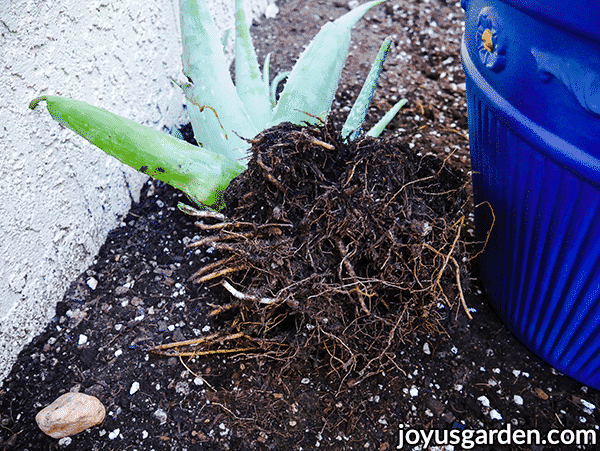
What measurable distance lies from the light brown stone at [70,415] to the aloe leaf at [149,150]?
1.34 feet

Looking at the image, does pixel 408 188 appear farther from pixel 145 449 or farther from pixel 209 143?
pixel 145 449

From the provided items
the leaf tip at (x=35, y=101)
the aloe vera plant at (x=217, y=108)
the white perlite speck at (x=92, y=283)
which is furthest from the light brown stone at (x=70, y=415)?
the leaf tip at (x=35, y=101)

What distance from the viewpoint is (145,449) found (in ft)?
2.57

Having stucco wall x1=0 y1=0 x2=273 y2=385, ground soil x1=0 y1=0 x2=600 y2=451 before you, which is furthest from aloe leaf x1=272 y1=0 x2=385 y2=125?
stucco wall x1=0 y1=0 x2=273 y2=385

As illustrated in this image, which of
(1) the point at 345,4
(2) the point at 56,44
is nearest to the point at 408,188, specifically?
(2) the point at 56,44

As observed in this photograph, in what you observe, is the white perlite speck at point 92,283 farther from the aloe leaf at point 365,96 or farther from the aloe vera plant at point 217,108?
the aloe leaf at point 365,96

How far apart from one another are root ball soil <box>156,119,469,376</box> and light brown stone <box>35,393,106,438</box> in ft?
0.80

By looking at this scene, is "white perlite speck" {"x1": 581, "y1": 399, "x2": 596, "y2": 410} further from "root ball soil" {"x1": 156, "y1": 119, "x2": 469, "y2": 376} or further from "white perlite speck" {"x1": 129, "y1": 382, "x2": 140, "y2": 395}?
"white perlite speck" {"x1": 129, "y1": 382, "x2": 140, "y2": 395}

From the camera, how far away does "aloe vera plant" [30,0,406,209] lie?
828mm

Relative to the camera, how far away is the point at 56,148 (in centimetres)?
90

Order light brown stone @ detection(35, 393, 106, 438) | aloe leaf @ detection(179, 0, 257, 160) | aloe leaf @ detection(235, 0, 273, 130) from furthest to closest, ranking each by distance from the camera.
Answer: aloe leaf @ detection(235, 0, 273, 130)
aloe leaf @ detection(179, 0, 257, 160)
light brown stone @ detection(35, 393, 106, 438)

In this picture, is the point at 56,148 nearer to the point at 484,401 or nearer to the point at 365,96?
the point at 365,96

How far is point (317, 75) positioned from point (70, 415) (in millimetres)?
783

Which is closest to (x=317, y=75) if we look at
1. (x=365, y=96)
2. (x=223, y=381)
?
(x=365, y=96)
